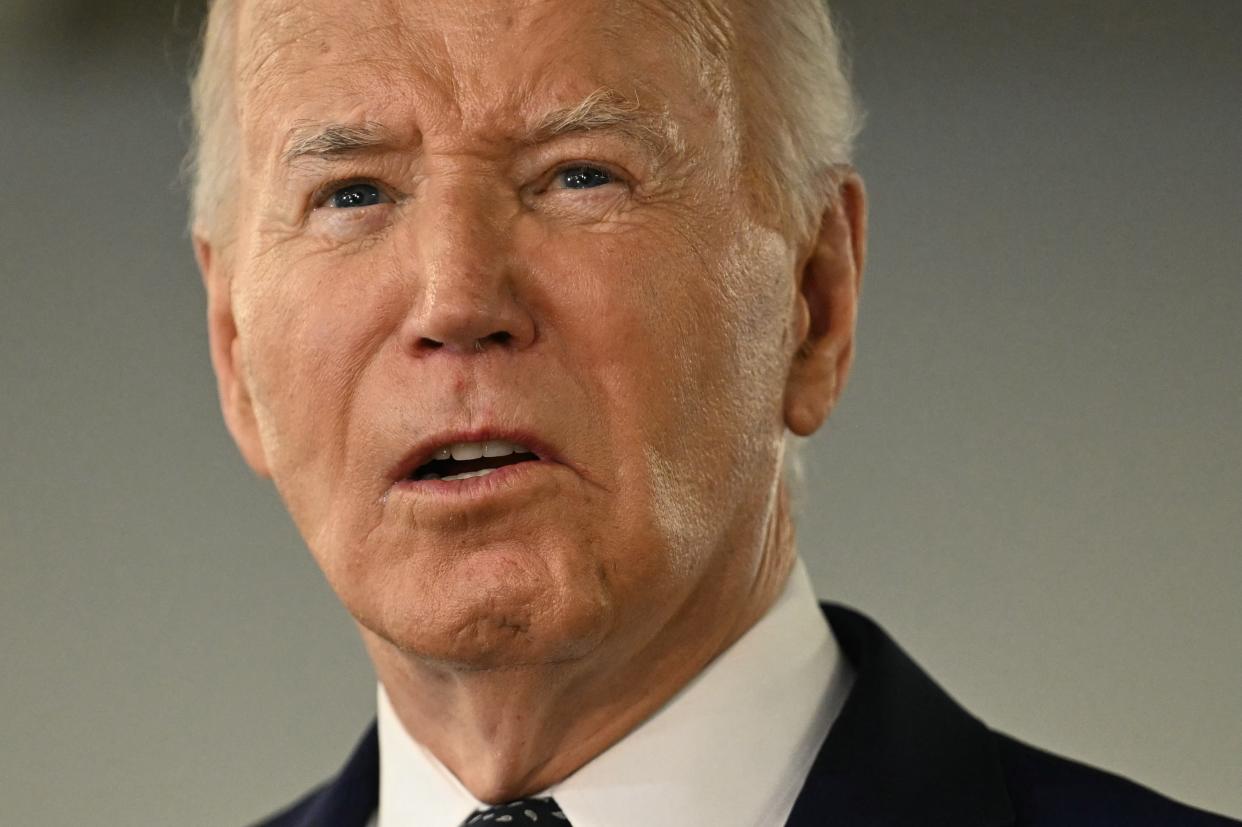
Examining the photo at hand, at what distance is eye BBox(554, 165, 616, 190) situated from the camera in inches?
90.0

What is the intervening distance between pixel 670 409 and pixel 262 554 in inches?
76.5

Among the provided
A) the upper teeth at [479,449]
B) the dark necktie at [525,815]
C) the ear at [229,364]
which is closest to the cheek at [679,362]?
the upper teeth at [479,449]

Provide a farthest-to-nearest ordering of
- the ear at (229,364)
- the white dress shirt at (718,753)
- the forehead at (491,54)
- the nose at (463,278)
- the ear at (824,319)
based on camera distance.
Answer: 1. the ear at (229,364)
2. the ear at (824,319)
3. the white dress shirt at (718,753)
4. the forehead at (491,54)
5. the nose at (463,278)

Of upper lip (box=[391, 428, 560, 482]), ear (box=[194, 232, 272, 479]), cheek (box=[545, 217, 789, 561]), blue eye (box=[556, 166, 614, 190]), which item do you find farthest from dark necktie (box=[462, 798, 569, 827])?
blue eye (box=[556, 166, 614, 190])

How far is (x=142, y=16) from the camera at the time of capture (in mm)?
3969

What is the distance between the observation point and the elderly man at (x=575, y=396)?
219 centimetres

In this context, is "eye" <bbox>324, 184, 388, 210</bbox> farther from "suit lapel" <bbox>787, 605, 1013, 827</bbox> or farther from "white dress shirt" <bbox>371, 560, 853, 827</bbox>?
"suit lapel" <bbox>787, 605, 1013, 827</bbox>

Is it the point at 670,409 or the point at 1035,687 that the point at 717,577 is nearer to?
the point at 670,409

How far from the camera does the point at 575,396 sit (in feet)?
7.19

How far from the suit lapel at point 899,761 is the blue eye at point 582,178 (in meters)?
0.71

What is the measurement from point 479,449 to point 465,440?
4 cm

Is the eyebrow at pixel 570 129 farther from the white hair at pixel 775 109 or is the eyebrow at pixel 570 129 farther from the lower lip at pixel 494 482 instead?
the lower lip at pixel 494 482

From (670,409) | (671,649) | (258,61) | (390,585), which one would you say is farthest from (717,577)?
(258,61)

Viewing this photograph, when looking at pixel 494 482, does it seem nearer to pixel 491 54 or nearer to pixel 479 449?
pixel 479 449
